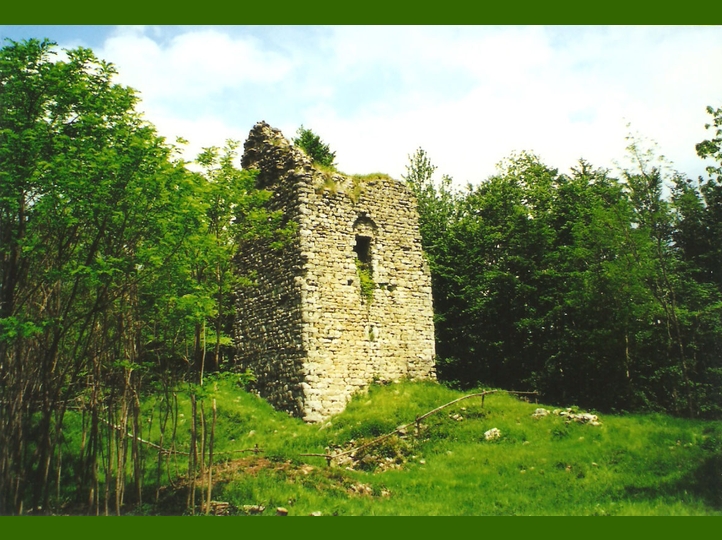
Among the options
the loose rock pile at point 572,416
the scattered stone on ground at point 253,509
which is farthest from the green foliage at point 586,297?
the scattered stone on ground at point 253,509

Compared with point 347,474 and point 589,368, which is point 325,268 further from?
point 589,368

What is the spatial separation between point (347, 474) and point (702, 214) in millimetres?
23824

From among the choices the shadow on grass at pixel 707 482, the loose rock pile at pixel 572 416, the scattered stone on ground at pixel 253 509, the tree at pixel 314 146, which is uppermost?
the tree at pixel 314 146

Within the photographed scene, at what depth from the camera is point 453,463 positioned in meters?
10.8

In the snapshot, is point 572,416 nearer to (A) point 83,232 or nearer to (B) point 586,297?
(B) point 586,297

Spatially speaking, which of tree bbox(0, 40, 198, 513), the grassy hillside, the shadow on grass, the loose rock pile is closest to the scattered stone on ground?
the grassy hillside

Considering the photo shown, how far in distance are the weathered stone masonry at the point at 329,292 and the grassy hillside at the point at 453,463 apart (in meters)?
0.87

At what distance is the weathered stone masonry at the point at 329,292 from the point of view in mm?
14102

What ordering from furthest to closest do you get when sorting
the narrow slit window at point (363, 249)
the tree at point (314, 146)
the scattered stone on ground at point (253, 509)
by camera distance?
the tree at point (314, 146) → the narrow slit window at point (363, 249) → the scattered stone on ground at point (253, 509)

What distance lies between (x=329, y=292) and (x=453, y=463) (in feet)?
18.3

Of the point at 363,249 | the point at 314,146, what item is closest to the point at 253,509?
the point at 363,249

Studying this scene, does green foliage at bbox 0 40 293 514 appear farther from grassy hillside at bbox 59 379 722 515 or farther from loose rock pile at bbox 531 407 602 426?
loose rock pile at bbox 531 407 602 426

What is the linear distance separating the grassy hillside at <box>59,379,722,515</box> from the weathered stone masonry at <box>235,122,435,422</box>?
87cm

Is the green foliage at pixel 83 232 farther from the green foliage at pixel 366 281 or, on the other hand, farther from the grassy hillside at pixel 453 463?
the green foliage at pixel 366 281
